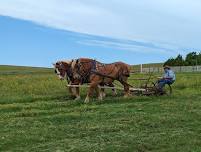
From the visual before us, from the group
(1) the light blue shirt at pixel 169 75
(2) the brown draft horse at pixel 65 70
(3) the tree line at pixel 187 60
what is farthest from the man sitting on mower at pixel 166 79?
(3) the tree line at pixel 187 60

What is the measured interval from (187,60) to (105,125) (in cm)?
7318

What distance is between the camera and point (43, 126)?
→ 1488 centimetres

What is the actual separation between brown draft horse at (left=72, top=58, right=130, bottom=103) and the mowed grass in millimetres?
1308

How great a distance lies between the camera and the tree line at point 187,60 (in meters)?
85.6

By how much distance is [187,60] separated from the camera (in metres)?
86.8

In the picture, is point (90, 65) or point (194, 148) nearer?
point (194, 148)

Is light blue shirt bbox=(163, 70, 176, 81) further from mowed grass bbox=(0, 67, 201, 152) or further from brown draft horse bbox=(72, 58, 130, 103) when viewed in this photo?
mowed grass bbox=(0, 67, 201, 152)

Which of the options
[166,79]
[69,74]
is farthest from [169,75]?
[69,74]

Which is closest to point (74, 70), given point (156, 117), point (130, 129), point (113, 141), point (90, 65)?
point (90, 65)

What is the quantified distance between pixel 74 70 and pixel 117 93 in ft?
9.78

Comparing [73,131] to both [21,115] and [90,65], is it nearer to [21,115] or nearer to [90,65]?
[21,115]

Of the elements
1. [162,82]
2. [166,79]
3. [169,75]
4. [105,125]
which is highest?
[169,75]

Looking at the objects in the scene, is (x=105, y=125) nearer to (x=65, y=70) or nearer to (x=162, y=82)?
(x=65, y=70)

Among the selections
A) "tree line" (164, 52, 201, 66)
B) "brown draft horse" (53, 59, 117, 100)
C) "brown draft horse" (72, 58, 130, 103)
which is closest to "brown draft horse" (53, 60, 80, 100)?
"brown draft horse" (53, 59, 117, 100)
